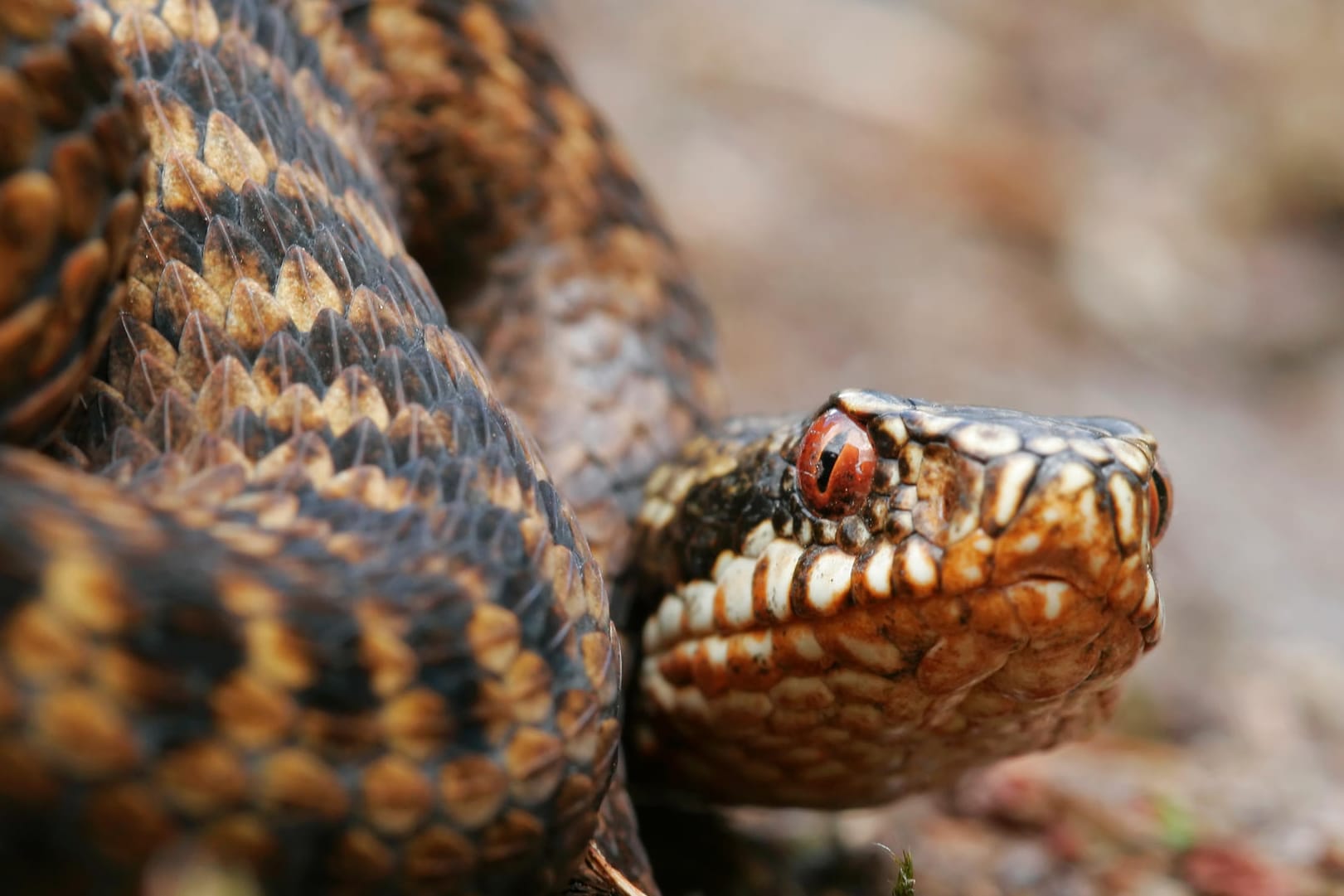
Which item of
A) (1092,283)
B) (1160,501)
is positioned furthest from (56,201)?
(1092,283)

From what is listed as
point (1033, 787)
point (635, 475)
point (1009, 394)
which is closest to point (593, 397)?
point (635, 475)

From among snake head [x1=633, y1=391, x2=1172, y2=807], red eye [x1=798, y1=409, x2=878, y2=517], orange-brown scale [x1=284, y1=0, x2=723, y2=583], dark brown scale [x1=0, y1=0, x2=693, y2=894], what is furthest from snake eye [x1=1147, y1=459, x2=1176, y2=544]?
orange-brown scale [x1=284, y1=0, x2=723, y2=583]

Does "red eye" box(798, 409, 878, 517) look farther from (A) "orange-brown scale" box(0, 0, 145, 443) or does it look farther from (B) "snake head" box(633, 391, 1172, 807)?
(A) "orange-brown scale" box(0, 0, 145, 443)

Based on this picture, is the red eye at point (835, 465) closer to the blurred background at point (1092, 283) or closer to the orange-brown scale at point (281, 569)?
the orange-brown scale at point (281, 569)

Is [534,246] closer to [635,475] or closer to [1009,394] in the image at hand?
[635,475]

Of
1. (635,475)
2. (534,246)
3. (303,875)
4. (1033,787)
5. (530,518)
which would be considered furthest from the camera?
(1033,787)

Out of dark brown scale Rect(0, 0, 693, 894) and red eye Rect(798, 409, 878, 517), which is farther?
red eye Rect(798, 409, 878, 517)

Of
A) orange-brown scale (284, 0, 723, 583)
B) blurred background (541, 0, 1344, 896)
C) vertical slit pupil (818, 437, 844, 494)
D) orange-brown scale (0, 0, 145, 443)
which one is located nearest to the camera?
orange-brown scale (0, 0, 145, 443)

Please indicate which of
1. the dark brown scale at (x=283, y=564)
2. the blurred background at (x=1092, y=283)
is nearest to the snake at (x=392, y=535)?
the dark brown scale at (x=283, y=564)
